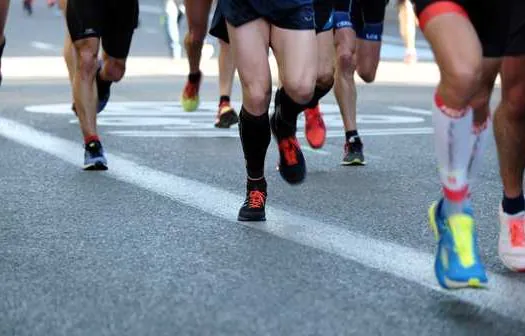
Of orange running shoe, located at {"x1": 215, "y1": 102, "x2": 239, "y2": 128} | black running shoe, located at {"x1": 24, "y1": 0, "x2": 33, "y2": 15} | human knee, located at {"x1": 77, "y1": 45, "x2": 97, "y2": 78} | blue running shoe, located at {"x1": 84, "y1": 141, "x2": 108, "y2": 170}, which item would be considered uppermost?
human knee, located at {"x1": 77, "y1": 45, "x2": 97, "y2": 78}

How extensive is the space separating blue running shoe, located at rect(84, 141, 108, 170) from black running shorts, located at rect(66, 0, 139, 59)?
0.61 meters

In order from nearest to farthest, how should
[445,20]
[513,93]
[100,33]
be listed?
[445,20], [513,93], [100,33]

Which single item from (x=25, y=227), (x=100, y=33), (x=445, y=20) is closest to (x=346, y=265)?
(x=445, y=20)

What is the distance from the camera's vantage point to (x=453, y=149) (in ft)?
16.9

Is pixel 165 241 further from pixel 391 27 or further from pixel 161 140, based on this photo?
pixel 391 27

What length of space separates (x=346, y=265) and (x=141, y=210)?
6.05 feet

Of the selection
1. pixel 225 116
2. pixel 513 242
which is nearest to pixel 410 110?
pixel 225 116

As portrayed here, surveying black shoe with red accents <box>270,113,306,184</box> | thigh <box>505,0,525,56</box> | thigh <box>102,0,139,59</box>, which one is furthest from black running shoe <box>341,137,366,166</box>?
thigh <box>505,0,525,56</box>

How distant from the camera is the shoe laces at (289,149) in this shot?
24.7 feet

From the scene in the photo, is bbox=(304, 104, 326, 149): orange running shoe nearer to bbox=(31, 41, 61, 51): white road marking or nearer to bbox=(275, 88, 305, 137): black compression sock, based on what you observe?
bbox=(275, 88, 305, 137): black compression sock

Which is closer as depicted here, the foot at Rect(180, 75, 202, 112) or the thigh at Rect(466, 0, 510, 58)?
the thigh at Rect(466, 0, 510, 58)

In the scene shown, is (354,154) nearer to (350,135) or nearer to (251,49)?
(350,135)

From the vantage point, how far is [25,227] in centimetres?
684

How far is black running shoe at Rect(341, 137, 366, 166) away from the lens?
9.68m
